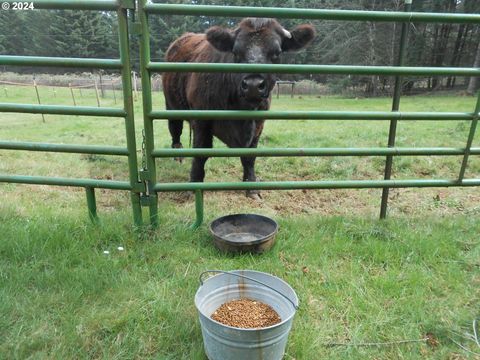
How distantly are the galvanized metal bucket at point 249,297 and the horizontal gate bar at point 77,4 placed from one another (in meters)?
2.01

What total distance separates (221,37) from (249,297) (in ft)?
8.54

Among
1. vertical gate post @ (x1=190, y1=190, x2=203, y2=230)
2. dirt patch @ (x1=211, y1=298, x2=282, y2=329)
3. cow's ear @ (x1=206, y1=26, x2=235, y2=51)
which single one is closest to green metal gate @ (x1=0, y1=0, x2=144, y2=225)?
vertical gate post @ (x1=190, y1=190, x2=203, y2=230)

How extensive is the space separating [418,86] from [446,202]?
28320 mm

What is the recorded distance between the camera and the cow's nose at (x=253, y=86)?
324 centimetres

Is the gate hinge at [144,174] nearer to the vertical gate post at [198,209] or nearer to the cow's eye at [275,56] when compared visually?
the vertical gate post at [198,209]

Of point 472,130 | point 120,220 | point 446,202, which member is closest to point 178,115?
point 120,220

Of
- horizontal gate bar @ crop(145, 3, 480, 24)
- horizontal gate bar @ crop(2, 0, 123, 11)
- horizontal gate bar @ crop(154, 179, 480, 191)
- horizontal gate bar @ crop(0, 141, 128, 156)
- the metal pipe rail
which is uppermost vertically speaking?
horizontal gate bar @ crop(2, 0, 123, 11)

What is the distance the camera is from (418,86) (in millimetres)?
28781

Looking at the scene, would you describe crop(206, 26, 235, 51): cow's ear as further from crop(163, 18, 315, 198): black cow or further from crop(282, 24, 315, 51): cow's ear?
crop(282, 24, 315, 51): cow's ear

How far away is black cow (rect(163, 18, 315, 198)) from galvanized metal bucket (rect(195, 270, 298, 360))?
5.79 ft

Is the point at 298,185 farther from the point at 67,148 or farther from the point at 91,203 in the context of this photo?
the point at 67,148

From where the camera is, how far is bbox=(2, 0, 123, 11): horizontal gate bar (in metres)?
2.61

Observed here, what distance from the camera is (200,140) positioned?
447 cm

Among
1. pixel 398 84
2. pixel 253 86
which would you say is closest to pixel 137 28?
pixel 253 86
